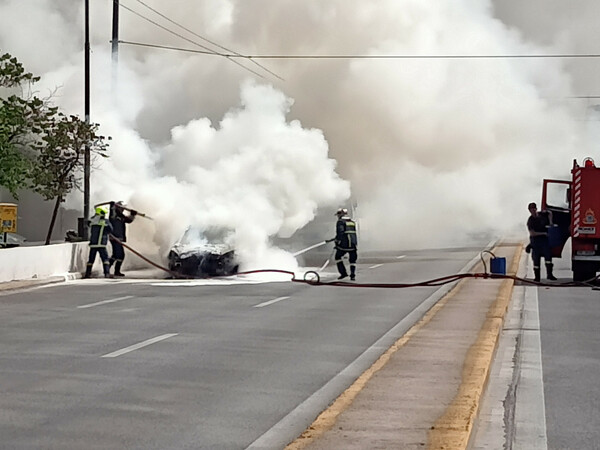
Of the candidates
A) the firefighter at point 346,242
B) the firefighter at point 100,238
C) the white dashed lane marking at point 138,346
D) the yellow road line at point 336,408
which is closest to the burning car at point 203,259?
the firefighter at point 100,238

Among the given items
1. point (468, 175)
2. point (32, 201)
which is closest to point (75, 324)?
point (32, 201)

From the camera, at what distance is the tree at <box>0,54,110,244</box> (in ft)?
85.4

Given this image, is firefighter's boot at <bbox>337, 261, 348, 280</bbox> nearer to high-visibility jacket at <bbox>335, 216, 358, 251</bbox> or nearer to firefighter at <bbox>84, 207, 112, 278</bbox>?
high-visibility jacket at <bbox>335, 216, 358, 251</bbox>

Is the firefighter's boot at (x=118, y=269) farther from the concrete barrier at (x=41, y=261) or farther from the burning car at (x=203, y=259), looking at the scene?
the burning car at (x=203, y=259)

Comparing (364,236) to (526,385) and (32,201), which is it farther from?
(526,385)

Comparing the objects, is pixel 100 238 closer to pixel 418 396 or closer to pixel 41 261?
pixel 41 261

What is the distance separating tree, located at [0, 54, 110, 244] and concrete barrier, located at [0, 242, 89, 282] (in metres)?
1.97

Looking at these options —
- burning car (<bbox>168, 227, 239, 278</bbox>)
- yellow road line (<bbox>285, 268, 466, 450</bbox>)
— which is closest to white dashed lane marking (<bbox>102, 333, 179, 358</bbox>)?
yellow road line (<bbox>285, 268, 466, 450</bbox>)

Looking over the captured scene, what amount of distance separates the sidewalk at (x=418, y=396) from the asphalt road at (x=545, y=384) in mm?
208

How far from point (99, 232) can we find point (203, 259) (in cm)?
257

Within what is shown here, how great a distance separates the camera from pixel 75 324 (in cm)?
1498

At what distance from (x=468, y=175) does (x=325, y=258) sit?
1712 cm

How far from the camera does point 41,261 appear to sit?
25016 mm

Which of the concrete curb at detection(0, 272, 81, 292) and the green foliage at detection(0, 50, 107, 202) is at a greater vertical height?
the green foliage at detection(0, 50, 107, 202)
